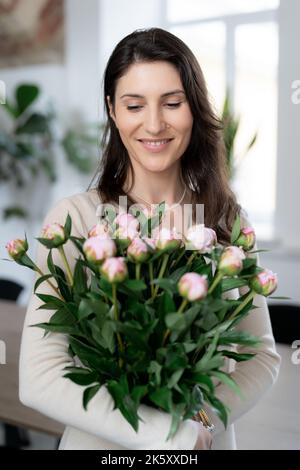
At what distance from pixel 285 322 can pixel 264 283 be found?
1.58m

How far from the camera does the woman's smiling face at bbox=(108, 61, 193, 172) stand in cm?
99

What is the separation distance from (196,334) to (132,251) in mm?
151

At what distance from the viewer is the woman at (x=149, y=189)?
2.81 feet

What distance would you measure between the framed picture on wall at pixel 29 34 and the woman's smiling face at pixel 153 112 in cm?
387

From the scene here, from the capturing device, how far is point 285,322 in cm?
230

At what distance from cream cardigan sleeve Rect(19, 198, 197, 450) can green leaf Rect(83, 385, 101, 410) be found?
43 mm

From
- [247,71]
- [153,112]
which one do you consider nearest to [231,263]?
[153,112]

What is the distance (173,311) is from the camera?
2.47ft

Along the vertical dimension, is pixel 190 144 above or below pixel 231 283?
above

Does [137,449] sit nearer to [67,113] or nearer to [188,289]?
[188,289]

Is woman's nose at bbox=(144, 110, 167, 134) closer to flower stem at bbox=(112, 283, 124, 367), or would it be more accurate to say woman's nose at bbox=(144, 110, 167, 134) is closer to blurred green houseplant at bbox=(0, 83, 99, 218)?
flower stem at bbox=(112, 283, 124, 367)
